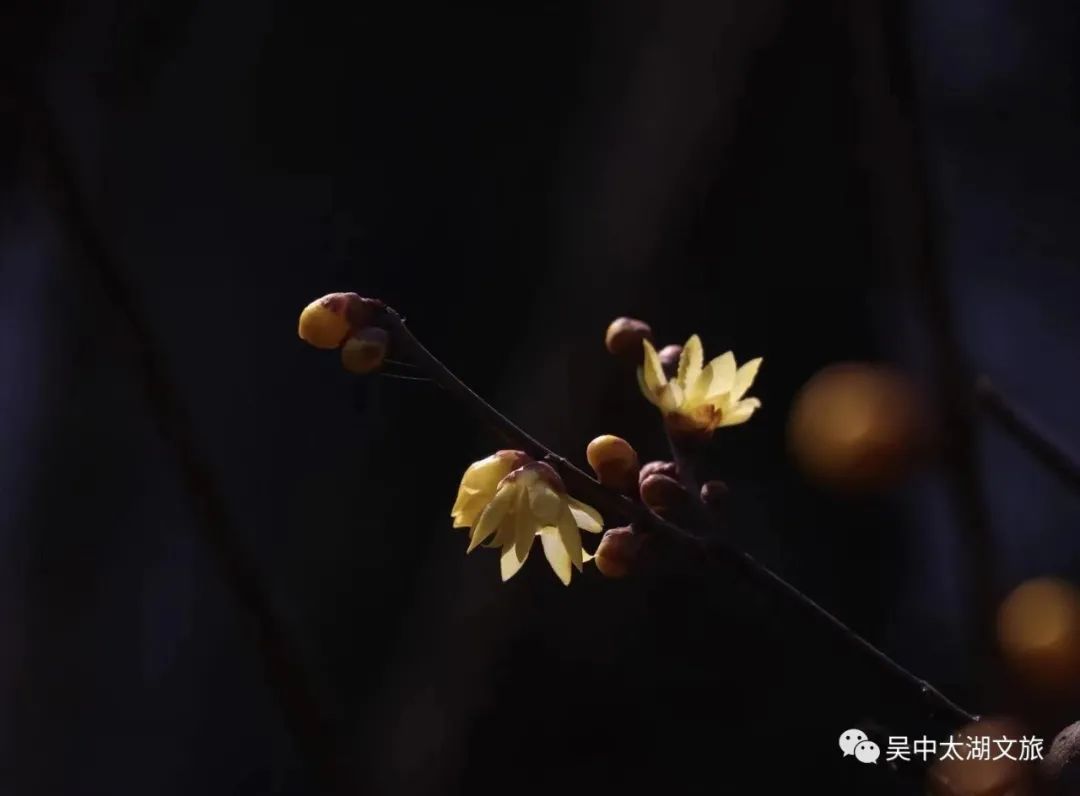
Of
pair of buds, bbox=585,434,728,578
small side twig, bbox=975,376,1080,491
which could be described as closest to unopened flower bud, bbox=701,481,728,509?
pair of buds, bbox=585,434,728,578

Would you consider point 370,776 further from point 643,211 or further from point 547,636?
point 547,636

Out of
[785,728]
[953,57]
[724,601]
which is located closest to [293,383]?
[724,601]

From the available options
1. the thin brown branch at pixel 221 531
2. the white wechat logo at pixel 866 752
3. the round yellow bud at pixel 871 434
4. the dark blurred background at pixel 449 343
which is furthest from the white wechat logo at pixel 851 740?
the dark blurred background at pixel 449 343

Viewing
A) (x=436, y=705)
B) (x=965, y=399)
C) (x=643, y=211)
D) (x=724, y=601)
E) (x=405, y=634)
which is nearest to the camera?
(x=965, y=399)

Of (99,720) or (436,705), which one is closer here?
(436,705)

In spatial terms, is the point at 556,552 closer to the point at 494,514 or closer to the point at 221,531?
the point at 494,514
